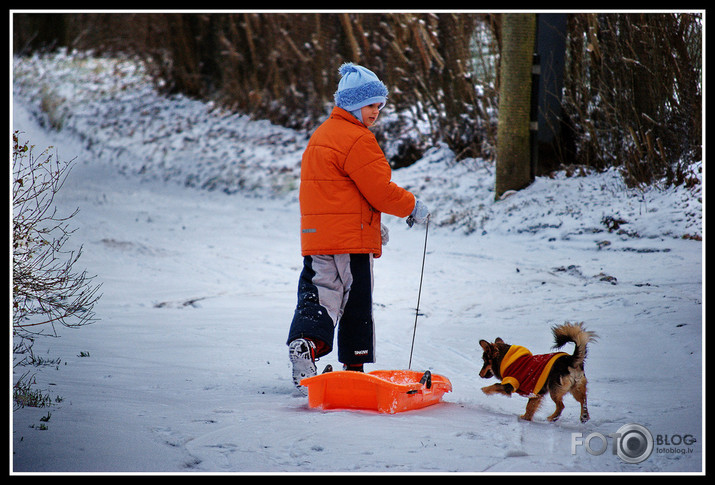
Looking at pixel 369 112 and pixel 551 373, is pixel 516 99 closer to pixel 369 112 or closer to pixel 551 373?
pixel 369 112

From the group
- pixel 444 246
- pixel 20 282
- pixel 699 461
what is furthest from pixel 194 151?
pixel 699 461

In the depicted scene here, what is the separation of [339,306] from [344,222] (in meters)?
0.42

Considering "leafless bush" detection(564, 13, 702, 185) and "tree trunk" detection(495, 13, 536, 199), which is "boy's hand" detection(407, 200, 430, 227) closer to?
"leafless bush" detection(564, 13, 702, 185)

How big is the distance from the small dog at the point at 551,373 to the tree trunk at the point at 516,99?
5.52 metres

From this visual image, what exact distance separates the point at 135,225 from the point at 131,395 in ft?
18.2

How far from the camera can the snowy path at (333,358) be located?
2.67 m

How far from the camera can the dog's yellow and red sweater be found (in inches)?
120

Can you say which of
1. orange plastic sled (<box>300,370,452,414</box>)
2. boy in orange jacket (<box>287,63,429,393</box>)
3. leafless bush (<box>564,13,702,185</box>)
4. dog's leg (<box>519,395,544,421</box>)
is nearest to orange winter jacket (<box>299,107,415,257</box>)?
boy in orange jacket (<box>287,63,429,393</box>)

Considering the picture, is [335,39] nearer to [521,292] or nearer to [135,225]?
[135,225]

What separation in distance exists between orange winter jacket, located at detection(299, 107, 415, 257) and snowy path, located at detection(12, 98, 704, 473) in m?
0.79

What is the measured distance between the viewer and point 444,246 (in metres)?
7.63

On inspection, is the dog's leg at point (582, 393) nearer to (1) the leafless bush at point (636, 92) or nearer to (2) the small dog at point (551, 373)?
(2) the small dog at point (551, 373)

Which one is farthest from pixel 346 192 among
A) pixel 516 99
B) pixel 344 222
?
pixel 516 99

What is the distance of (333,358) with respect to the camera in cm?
440
